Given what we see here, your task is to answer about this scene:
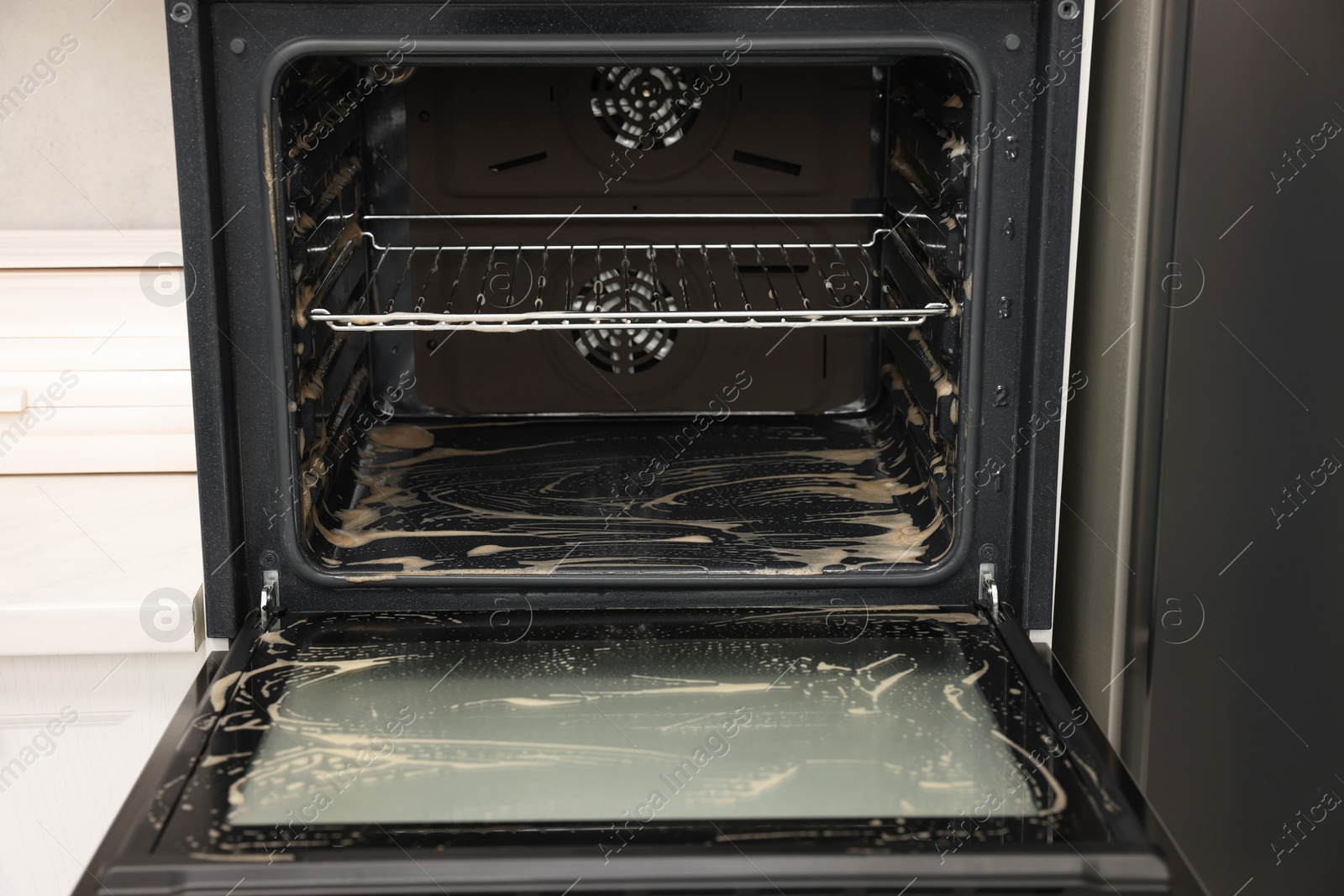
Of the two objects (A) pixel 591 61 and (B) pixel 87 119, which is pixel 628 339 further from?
(B) pixel 87 119

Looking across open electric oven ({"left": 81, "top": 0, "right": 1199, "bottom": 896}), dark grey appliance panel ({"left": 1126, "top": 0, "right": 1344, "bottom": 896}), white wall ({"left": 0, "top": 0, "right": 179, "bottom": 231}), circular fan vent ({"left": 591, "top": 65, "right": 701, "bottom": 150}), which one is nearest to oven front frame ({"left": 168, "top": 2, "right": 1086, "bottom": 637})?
open electric oven ({"left": 81, "top": 0, "right": 1199, "bottom": 896})

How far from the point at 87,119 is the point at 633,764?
54.7 inches

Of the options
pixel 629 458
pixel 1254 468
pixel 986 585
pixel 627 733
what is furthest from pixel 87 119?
pixel 1254 468

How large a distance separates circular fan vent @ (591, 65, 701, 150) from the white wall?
708 millimetres

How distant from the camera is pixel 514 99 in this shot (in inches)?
55.6

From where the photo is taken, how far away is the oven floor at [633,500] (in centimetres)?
113

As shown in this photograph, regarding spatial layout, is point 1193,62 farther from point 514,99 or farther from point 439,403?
point 439,403

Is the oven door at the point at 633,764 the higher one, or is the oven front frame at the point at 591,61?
the oven front frame at the point at 591,61

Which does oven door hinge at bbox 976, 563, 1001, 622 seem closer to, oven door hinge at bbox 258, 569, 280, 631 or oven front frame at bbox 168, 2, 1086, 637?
oven front frame at bbox 168, 2, 1086, 637

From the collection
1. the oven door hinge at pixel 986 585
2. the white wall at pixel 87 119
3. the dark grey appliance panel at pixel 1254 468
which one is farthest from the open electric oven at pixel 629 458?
the white wall at pixel 87 119

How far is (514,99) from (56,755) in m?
0.93

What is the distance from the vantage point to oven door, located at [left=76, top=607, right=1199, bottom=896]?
0.72 meters

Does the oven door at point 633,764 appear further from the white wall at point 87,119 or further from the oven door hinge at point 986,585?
the white wall at point 87,119

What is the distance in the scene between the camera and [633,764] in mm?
835
